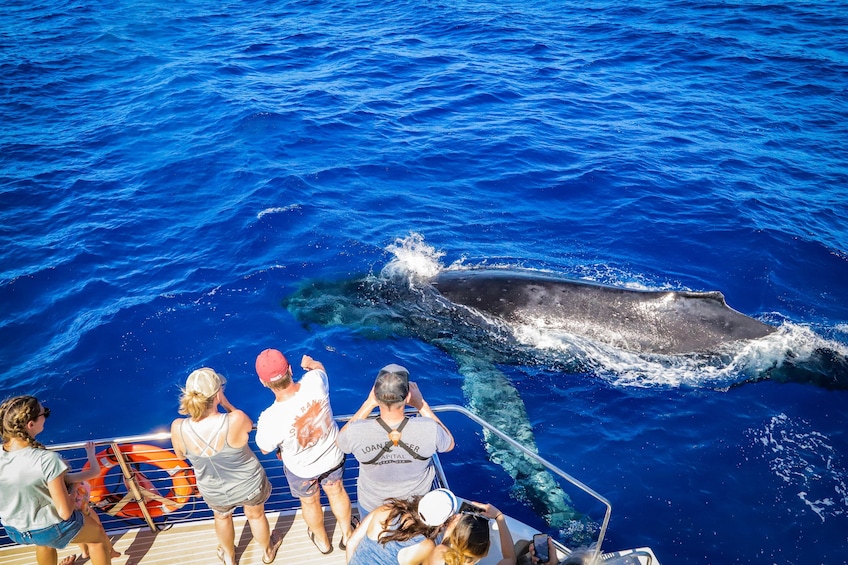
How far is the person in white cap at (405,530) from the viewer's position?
465 cm

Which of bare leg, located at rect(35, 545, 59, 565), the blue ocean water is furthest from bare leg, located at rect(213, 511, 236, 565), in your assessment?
the blue ocean water

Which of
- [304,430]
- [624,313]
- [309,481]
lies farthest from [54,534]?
[624,313]

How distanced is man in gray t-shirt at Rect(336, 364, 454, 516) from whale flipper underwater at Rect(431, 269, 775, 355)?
5.68 metres

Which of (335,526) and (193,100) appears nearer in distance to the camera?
(335,526)

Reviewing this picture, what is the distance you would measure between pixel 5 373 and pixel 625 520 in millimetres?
10994

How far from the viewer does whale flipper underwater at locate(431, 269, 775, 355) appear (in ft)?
33.1

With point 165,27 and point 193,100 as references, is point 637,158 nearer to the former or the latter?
point 193,100

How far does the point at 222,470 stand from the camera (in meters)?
5.82

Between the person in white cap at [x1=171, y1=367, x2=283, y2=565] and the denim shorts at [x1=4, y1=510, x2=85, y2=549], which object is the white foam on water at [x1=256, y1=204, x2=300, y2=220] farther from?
the denim shorts at [x1=4, y1=510, x2=85, y2=549]

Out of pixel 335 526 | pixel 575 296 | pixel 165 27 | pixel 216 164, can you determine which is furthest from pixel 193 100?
pixel 335 526

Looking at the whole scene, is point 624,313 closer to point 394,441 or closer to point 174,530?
point 394,441

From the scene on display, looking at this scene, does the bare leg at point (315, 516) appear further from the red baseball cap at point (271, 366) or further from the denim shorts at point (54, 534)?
the denim shorts at point (54, 534)

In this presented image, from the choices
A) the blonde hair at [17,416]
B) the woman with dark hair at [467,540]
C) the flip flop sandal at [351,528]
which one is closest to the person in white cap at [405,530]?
the woman with dark hair at [467,540]

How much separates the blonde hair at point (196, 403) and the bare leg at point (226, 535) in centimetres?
130
